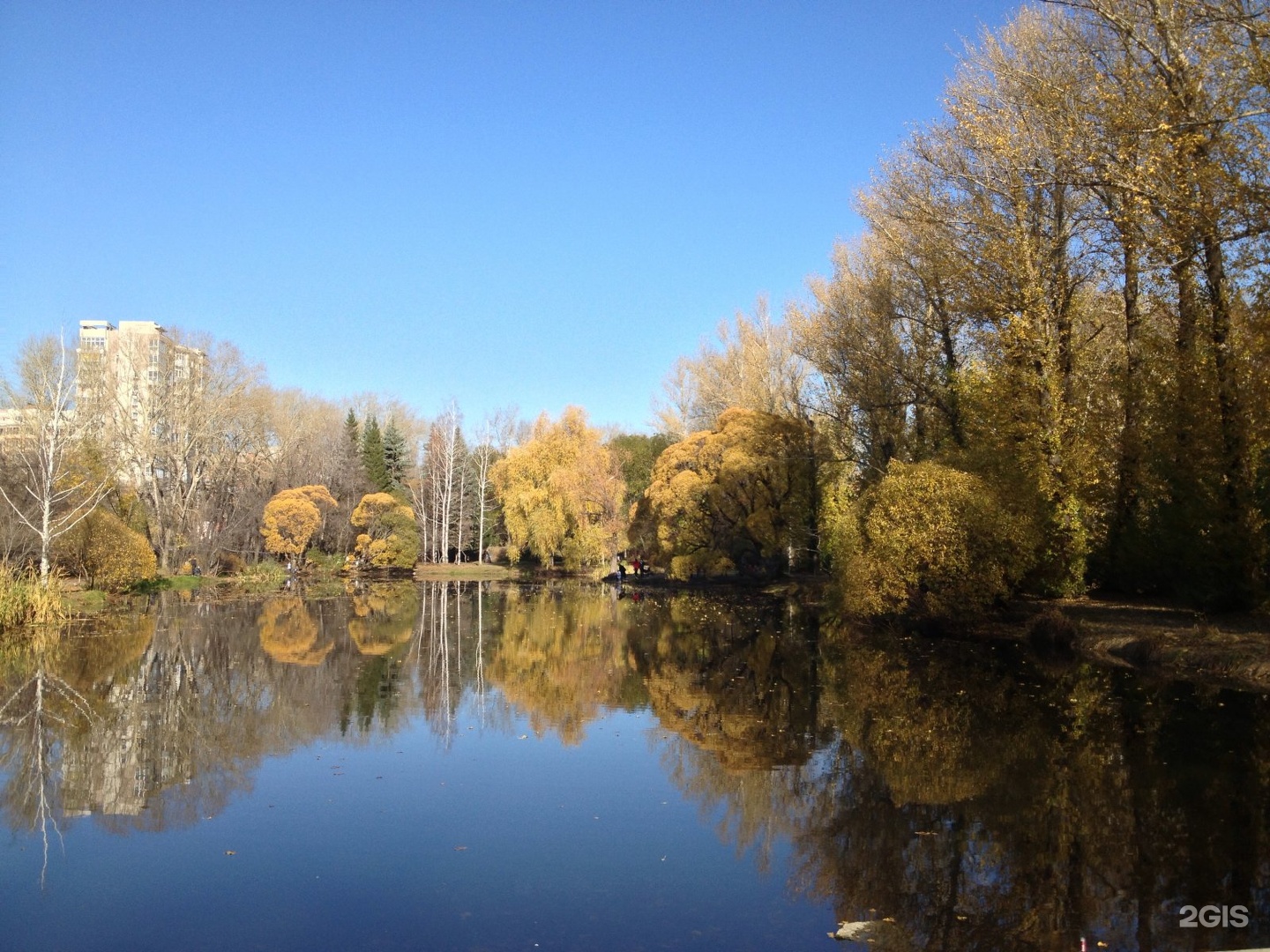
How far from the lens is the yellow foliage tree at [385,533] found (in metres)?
50.5

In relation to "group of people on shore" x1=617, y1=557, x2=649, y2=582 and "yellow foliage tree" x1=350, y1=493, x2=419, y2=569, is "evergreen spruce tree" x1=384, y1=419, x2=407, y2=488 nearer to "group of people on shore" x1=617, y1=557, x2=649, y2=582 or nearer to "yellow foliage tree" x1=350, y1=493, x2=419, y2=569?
"yellow foliage tree" x1=350, y1=493, x2=419, y2=569

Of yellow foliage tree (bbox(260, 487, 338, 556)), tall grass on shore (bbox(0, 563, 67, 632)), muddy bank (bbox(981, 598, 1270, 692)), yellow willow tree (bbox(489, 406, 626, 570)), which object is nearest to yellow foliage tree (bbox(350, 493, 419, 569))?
yellow foliage tree (bbox(260, 487, 338, 556))

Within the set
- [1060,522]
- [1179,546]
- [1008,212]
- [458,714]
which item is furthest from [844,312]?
[458,714]

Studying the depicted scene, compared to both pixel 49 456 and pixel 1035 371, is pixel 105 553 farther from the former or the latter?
pixel 1035 371

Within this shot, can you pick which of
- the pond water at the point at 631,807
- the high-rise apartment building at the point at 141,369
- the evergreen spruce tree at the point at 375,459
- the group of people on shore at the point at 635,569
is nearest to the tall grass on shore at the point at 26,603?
the pond water at the point at 631,807

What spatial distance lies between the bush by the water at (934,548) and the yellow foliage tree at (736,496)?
42.4 feet

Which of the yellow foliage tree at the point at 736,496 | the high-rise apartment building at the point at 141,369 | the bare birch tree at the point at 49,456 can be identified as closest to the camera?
the bare birch tree at the point at 49,456

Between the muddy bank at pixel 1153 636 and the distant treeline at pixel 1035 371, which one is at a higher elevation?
the distant treeline at pixel 1035 371

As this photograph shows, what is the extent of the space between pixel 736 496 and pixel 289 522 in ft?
79.3

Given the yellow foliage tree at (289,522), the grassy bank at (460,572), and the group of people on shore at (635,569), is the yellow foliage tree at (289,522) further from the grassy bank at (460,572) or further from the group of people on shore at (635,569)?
the group of people on shore at (635,569)

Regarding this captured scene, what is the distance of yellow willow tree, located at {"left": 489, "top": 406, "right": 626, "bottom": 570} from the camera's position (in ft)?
160

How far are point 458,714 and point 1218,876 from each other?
8.92 metres

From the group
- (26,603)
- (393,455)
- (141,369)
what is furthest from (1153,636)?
(393,455)

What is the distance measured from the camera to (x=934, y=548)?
1817 cm
